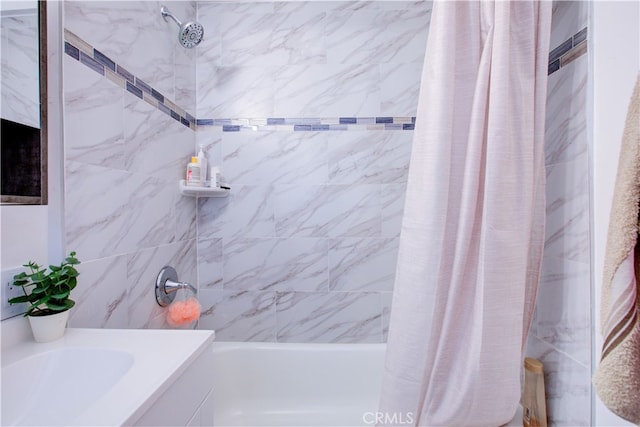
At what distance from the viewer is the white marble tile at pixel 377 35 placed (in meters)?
1.79

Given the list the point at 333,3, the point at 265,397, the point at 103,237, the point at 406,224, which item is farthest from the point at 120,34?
the point at 265,397

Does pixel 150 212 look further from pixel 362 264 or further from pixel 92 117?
pixel 362 264

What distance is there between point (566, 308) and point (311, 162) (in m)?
1.33

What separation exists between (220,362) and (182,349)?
1.07 meters

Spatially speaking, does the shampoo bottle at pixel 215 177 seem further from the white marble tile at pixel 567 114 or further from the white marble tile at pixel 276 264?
the white marble tile at pixel 567 114

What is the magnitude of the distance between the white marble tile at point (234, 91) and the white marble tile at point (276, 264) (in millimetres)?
773

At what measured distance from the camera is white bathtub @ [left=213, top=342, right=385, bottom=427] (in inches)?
64.8

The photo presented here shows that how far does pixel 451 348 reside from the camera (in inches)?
35.7

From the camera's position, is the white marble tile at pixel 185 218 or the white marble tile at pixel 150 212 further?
the white marble tile at pixel 185 218

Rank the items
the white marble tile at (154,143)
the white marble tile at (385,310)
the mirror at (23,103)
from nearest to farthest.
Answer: the mirror at (23,103) → the white marble tile at (154,143) → the white marble tile at (385,310)

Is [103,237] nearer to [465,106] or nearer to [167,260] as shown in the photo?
[167,260]

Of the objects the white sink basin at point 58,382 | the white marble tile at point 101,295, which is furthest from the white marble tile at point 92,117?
the white sink basin at point 58,382

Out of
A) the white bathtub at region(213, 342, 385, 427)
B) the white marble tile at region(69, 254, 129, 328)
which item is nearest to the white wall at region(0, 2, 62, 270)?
the white marble tile at region(69, 254, 129, 328)

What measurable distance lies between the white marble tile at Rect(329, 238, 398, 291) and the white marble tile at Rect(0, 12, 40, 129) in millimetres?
1390
